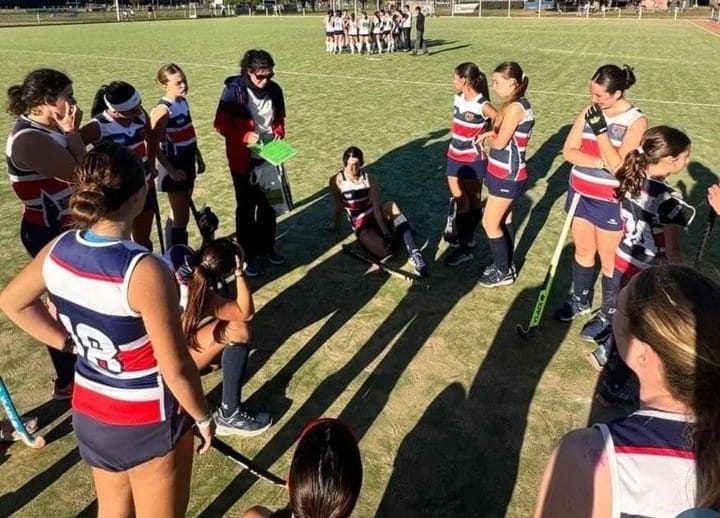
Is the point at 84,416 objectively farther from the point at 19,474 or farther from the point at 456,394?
the point at 456,394

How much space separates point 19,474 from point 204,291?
167 centimetres

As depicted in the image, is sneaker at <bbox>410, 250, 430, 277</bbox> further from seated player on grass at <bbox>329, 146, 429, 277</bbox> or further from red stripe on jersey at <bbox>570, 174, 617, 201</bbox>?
red stripe on jersey at <bbox>570, 174, 617, 201</bbox>

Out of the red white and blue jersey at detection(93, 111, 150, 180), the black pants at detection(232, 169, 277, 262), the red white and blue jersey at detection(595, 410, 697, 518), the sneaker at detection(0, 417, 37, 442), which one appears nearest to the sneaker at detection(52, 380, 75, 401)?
the sneaker at detection(0, 417, 37, 442)

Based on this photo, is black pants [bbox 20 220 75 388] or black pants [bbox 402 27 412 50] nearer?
black pants [bbox 20 220 75 388]

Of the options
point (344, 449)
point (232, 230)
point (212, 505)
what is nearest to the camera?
point (344, 449)

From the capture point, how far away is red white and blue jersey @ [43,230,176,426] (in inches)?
85.0

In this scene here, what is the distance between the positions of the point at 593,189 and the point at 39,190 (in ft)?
13.7

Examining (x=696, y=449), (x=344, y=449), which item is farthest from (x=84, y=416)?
(x=696, y=449)

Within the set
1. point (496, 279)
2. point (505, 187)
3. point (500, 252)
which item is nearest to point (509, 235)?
point (500, 252)

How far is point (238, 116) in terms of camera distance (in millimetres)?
5875

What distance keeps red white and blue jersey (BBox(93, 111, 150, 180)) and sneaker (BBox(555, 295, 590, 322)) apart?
382cm

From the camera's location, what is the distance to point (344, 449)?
1.87 metres

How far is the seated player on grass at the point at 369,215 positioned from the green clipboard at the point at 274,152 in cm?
77

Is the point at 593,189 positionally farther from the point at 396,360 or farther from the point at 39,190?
the point at 39,190
